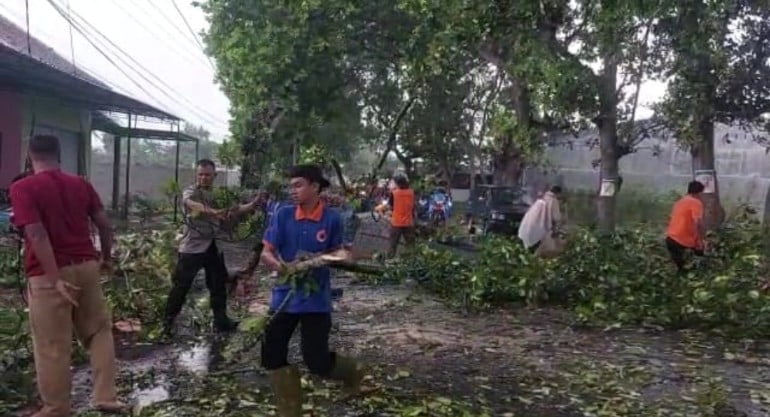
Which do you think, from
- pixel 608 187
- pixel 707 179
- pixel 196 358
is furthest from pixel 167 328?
pixel 707 179

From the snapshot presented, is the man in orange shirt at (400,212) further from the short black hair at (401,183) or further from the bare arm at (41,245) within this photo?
the bare arm at (41,245)

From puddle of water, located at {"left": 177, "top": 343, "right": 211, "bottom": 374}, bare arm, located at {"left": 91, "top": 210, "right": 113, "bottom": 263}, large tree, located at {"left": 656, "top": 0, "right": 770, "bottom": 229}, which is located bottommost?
puddle of water, located at {"left": 177, "top": 343, "right": 211, "bottom": 374}

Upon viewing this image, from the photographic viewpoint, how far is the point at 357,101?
26703 mm

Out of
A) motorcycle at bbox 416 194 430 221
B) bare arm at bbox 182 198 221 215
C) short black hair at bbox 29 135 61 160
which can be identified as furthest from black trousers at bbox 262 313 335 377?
motorcycle at bbox 416 194 430 221

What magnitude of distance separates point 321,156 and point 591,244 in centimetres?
1005

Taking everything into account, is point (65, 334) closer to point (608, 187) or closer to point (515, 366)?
point (515, 366)

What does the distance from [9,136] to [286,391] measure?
49.5 ft

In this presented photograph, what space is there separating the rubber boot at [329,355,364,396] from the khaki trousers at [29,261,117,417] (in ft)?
4.43

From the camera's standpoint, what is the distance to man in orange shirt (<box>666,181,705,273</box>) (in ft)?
34.6

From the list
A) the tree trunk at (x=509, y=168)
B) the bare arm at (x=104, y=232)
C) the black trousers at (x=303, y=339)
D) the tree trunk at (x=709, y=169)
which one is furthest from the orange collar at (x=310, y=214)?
the tree trunk at (x=509, y=168)

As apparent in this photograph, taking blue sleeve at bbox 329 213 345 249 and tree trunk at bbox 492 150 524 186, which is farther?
tree trunk at bbox 492 150 524 186

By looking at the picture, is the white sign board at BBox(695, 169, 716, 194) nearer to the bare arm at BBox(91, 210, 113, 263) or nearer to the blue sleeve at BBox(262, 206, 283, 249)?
the blue sleeve at BBox(262, 206, 283, 249)

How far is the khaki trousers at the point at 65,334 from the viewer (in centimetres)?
462

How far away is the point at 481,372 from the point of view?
21.6 feet
